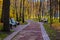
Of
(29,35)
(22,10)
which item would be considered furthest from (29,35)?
(22,10)

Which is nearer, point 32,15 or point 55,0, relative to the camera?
point 55,0

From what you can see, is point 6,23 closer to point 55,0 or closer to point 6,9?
point 6,9

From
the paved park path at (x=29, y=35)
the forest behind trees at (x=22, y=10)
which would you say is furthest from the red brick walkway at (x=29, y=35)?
the forest behind trees at (x=22, y=10)

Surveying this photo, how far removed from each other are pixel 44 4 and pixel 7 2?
6857 cm

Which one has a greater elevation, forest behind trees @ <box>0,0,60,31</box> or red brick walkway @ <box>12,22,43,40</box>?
forest behind trees @ <box>0,0,60,31</box>

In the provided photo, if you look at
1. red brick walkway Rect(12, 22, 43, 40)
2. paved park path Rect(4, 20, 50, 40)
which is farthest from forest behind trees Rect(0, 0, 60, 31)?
red brick walkway Rect(12, 22, 43, 40)

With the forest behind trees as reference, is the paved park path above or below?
below

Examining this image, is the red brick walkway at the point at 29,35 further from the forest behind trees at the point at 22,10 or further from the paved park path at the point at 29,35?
the forest behind trees at the point at 22,10

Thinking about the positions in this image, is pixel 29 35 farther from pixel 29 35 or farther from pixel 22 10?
pixel 22 10

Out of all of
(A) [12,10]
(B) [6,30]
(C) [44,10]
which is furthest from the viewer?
(C) [44,10]

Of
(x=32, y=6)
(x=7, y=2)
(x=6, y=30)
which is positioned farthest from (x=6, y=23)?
(x=32, y=6)

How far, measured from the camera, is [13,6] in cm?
5128

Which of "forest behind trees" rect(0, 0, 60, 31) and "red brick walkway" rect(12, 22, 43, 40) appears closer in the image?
"red brick walkway" rect(12, 22, 43, 40)

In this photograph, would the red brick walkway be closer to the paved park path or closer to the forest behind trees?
the paved park path
